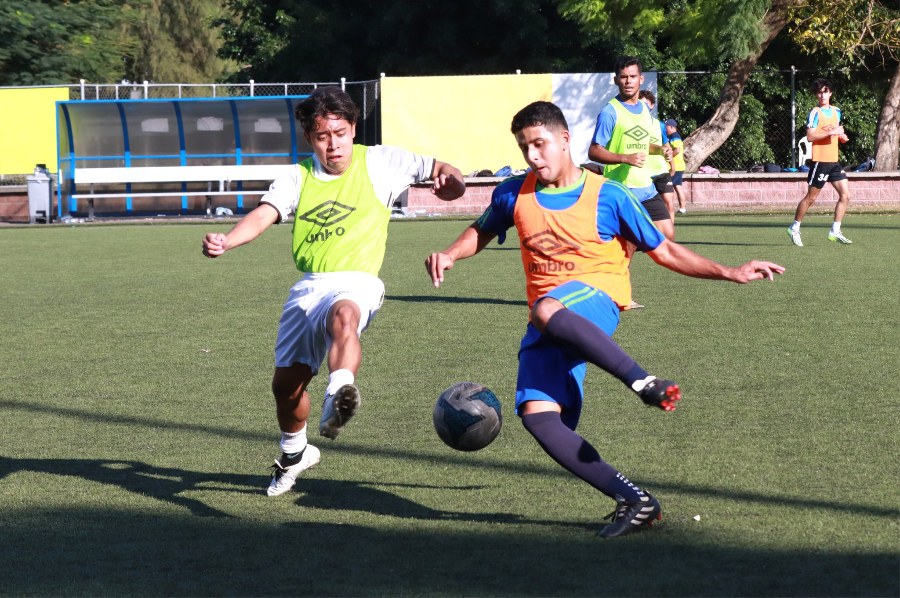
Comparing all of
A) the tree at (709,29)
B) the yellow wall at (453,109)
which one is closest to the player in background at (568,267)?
the tree at (709,29)

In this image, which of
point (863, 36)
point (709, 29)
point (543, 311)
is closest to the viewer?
point (543, 311)

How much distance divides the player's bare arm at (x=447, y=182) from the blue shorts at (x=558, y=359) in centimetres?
108

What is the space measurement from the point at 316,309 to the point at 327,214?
459 millimetres

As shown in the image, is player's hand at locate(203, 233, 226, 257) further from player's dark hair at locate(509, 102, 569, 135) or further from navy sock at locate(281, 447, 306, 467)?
player's dark hair at locate(509, 102, 569, 135)

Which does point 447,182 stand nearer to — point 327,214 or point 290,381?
point 327,214

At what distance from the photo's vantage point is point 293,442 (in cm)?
559

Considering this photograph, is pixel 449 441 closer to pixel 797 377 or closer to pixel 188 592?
pixel 188 592

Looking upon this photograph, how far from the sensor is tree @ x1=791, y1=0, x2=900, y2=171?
85.9 ft

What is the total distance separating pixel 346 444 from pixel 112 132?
24.3m

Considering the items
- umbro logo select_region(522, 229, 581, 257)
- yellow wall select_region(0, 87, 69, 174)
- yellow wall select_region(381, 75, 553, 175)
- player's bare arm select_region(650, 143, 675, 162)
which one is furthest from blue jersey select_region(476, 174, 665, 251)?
yellow wall select_region(0, 87, 69, 174)

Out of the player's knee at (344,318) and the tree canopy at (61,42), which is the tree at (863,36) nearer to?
the tree canopy at (61,42)

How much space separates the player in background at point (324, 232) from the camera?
538 cm

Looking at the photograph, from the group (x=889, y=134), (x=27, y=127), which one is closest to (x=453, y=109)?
(x=27, y=127)

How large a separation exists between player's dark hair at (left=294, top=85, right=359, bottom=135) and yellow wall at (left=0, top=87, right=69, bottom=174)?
78.4 ft
